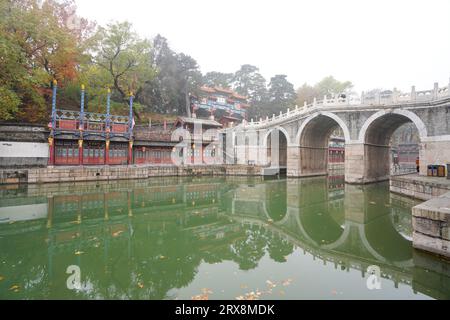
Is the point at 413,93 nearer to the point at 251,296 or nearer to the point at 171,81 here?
the point at 251,296

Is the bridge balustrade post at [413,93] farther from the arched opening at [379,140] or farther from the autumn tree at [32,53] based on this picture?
the autumn tree at [32,53]

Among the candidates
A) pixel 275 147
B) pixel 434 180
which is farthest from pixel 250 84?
pixel 434 180

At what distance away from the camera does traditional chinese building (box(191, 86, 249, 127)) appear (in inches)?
1491

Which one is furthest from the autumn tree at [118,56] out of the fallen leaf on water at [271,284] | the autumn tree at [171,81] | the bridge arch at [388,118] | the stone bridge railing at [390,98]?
the fallen leaf on water at [271,284]

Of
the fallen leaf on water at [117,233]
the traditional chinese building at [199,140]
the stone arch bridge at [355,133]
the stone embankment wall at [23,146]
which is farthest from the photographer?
the traditional chinese building at [199,140]

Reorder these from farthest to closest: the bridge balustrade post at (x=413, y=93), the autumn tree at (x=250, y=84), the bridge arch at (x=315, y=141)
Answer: the autumn tree at (x=250, y=84)
the bridge arch at (x=315, y=141)
the bridge balustrade post at (x=413, y=93)

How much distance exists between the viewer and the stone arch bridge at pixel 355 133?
606 inches

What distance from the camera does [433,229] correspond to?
16.8 ft

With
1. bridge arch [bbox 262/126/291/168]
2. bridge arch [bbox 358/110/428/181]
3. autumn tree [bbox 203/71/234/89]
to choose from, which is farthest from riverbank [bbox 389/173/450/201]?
autumn tree [bbox 203/71/234/89]

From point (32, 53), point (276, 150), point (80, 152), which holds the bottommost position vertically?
point (80, 152)

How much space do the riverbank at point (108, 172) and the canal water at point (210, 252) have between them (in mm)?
5408

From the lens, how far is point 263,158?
2736 cm

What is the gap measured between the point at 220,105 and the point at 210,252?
37.7 m
